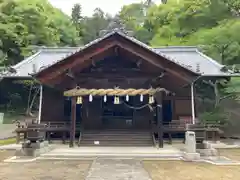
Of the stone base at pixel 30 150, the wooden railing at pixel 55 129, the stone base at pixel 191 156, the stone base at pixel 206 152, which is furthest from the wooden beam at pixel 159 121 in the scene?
the stone base at pixel 30 150

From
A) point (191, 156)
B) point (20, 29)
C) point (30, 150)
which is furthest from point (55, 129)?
point (20, 29)

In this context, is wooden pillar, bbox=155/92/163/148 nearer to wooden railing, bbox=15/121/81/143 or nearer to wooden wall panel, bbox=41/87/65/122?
wooden railing, bbox=15/121/81/143

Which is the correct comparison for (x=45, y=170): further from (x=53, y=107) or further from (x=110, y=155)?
(x=53, y=107)

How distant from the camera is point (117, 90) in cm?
1247

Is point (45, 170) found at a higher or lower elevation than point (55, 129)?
lower

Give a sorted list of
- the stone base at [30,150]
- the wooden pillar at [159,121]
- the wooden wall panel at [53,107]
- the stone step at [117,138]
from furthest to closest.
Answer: the wooden wall panel at [53,107]
the stone step at [117,138]
the wooden pillar at [159,121]
the stone base at [30,150]

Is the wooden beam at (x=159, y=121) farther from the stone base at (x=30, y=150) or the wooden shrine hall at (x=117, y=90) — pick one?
the stone base at (x=30, y=150)

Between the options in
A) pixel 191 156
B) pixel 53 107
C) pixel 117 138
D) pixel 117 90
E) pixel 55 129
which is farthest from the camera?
pixel 53 107

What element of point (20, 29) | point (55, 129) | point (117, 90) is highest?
point (20, 29)

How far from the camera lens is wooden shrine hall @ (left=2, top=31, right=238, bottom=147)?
12133 millimetres

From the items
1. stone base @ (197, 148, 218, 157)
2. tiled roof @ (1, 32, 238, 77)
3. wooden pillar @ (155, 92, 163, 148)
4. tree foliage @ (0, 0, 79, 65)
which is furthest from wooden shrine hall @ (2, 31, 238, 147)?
tree foliage @ (0, 0, 79, 65)

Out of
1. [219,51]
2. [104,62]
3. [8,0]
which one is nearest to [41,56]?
[104,62]

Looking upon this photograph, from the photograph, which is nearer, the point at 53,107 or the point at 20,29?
the point at 53,107

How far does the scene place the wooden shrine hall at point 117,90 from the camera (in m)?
12.1
